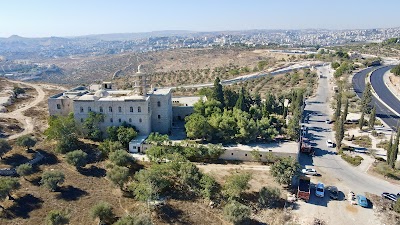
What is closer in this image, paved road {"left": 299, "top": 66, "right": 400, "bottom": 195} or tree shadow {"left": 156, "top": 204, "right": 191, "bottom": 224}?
tree shadow {"left": 156, "top": 204, "right": 191, "bottom": 224}

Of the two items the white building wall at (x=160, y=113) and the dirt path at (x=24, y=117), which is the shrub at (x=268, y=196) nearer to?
the white building wall at (x=160, y=113)

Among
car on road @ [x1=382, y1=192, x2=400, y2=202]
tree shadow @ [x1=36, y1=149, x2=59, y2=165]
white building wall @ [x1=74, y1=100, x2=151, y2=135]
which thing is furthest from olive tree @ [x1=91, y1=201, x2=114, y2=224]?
car on road @ [x1=382, y1=192, x2=400, y2=202]

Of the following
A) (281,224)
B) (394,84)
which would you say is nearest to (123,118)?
(281,224)

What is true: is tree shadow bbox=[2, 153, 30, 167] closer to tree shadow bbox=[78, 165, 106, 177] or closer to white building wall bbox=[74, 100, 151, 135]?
tree shadow bbox=[78, 165, 106, 177]

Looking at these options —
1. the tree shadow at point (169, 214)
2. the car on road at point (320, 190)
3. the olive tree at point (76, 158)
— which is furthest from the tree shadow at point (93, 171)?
the car on road at point (320, 190)

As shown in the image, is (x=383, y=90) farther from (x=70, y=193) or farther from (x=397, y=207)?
(x=70, y=193)
